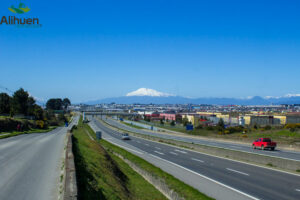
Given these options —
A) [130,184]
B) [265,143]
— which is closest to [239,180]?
[130,184]

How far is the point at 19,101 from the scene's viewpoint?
89.4 metres

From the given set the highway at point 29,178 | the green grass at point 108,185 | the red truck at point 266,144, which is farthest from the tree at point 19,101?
the highway at point 29,178

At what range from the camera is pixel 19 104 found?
89250 millimetres

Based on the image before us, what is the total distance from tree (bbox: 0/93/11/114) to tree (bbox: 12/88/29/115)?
15.1ft

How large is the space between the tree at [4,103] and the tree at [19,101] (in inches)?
181

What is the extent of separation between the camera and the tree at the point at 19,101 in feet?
290

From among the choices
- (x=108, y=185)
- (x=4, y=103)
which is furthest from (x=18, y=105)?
(x=108, y=185)

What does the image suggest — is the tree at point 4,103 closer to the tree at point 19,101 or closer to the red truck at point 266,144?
the tree at point 19,101

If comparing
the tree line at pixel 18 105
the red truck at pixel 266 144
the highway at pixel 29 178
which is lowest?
the red truck at pixel 266 144

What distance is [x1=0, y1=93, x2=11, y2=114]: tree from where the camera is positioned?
90.9 metres

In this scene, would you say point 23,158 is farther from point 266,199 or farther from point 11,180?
point 266,199

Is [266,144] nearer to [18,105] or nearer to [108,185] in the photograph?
[108,185]

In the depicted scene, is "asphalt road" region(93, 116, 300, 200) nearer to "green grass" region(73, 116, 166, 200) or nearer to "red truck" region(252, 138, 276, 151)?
"green grass" region(73, 116, 166, 200)

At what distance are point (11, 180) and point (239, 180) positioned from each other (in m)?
12.6
